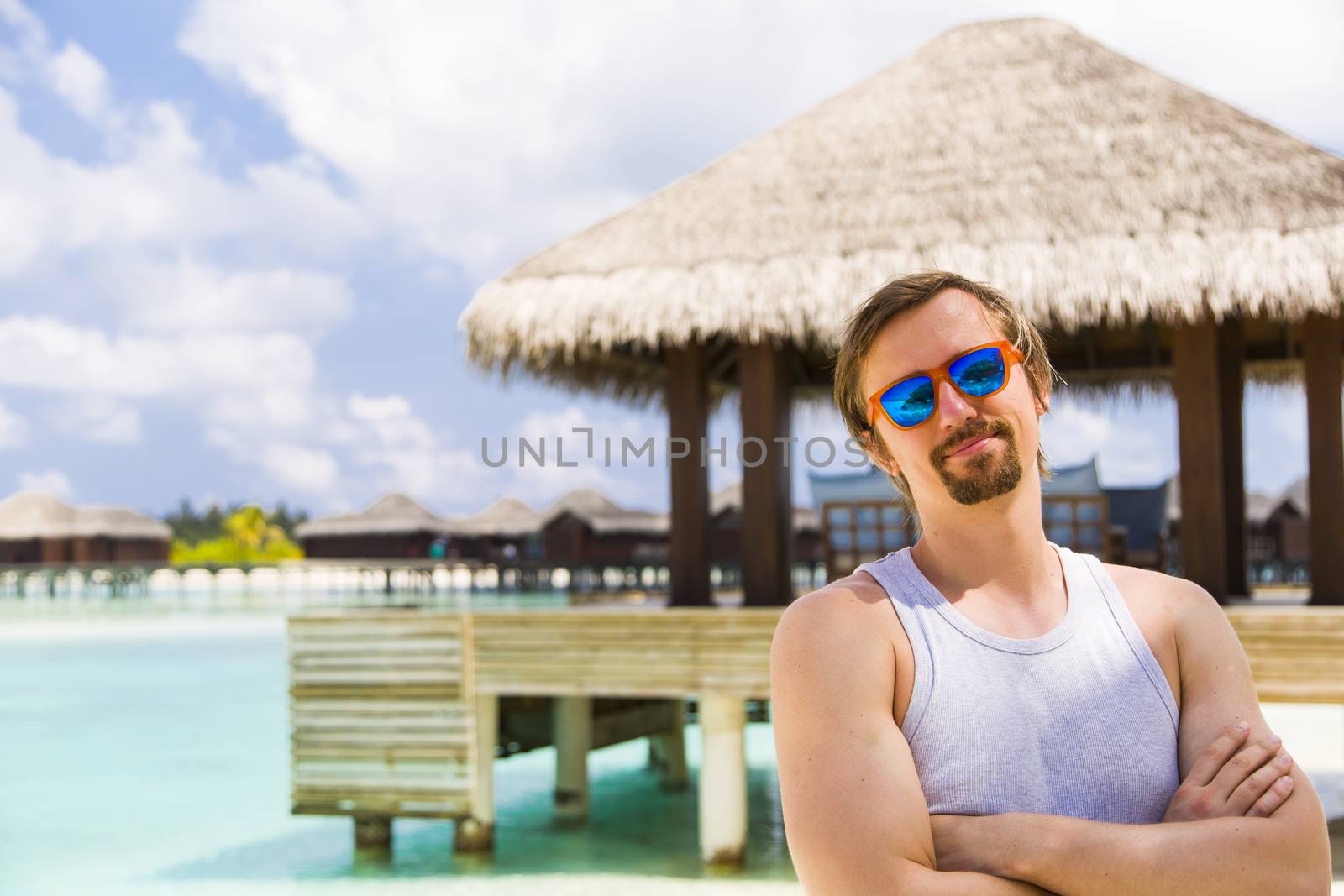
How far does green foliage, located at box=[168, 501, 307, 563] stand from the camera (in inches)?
1821

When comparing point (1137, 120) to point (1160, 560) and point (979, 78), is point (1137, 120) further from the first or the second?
point (1160, 560)

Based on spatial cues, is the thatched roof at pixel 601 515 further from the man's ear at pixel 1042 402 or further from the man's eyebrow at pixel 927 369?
the man's eyebrow at pixel 927 369

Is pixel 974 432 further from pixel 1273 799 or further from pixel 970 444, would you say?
pixel 1273 799

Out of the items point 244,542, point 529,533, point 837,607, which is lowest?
point 244,542

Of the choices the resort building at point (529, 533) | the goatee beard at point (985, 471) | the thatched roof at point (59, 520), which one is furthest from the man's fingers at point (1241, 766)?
the thatched roof at point (59, 520)

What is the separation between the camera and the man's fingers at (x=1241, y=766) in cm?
111

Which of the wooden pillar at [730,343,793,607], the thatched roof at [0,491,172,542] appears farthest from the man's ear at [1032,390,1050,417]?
the thatched roof at [0,491,172,542]

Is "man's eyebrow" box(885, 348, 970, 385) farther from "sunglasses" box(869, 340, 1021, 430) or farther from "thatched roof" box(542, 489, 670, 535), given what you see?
"thatched roof" box(542, 489, 670, 535)

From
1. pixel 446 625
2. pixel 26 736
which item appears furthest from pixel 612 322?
pixel 26 736

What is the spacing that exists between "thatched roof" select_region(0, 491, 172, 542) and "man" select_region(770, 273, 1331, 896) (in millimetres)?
34406

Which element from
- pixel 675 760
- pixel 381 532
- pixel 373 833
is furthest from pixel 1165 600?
pixel 381 532

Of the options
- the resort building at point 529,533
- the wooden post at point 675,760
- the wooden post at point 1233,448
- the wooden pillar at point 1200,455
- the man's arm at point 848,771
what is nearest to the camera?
the man's arm at point 848,771

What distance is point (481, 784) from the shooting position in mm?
5641

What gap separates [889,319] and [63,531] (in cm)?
3444
